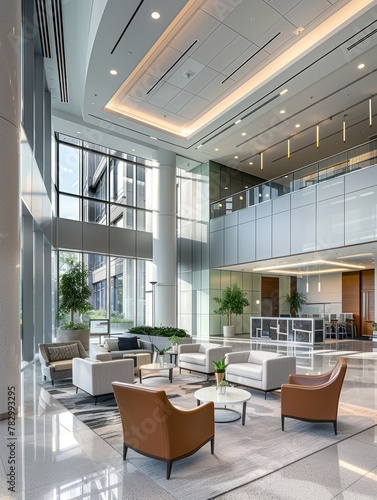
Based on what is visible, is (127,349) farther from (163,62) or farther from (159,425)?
(163,62)

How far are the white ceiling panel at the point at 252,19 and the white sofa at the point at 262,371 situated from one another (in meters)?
7.27

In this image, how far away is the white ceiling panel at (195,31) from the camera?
8055mm

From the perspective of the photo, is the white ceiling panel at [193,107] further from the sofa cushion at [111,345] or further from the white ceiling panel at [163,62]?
the sofa cushion at [111,345]

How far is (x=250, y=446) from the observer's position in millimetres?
4004

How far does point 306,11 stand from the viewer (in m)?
7.88

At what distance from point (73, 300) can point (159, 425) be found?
9.31 meters

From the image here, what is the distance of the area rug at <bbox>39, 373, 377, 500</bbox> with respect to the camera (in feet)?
10.6

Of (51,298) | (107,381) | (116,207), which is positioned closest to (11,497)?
(107,381)

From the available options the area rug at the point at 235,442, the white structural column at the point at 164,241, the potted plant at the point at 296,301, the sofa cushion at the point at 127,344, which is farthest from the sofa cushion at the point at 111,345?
the potted plant at the point at 296,301

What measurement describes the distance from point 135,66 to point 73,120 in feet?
16.1

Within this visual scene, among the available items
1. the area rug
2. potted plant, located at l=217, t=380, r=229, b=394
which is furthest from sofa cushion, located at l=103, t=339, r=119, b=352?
potted plant, located at l=217, t=380, r=229, b=394

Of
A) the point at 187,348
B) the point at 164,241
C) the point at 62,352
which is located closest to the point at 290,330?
the point at 164,241

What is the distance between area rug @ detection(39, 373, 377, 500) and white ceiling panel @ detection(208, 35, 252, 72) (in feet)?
26.5

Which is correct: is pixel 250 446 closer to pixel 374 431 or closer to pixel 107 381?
pixel 374 431
